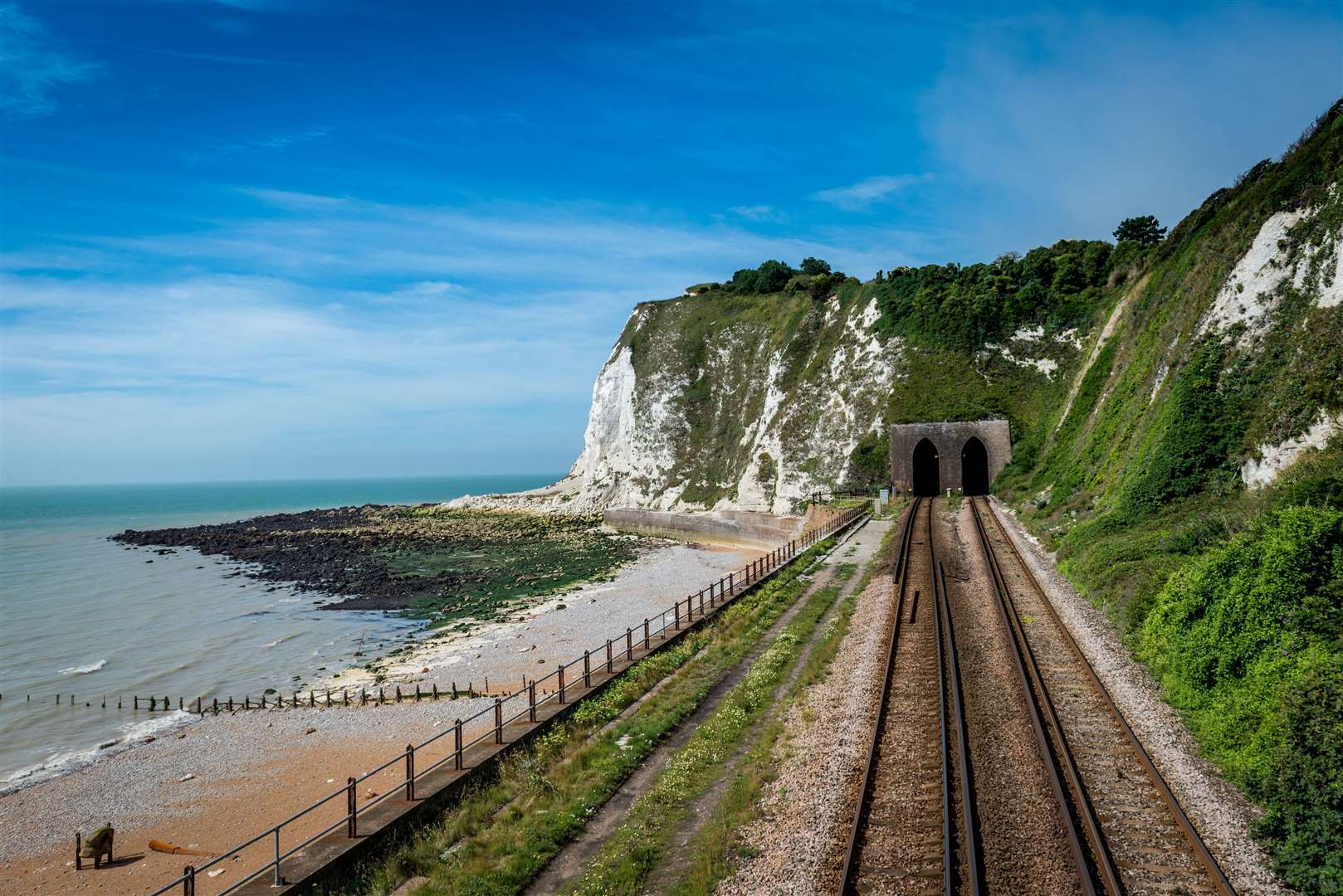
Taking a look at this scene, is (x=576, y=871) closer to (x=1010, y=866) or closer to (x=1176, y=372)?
(x=1010, y=866)

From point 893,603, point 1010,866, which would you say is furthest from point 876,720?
point 893,603

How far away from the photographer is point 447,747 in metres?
18.3

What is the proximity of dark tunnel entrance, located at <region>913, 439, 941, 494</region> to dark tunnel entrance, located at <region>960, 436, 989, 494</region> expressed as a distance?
2.28 metres

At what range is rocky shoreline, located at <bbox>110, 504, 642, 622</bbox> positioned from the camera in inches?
1751

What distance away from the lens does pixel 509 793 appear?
1220 cm

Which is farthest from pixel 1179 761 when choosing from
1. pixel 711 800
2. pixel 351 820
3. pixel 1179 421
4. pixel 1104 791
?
pixel 1179 421

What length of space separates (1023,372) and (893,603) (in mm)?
43306

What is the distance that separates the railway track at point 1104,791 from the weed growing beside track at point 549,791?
6587 mm

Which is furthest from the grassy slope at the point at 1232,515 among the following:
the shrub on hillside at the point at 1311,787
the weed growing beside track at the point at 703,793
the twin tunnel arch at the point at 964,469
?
the twin tunnel arch at the point at 964,469

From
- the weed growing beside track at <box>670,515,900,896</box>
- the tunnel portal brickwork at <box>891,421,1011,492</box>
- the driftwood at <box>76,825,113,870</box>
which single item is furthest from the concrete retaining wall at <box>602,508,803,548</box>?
the driftwood at <box>76,825,113,870</box>

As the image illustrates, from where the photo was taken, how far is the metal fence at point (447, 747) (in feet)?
31.9

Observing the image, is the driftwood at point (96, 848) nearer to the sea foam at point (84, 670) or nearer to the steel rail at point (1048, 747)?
the steel rail at point (1048, 747)

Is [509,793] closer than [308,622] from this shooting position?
Yes

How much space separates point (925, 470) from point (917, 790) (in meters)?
54.3
